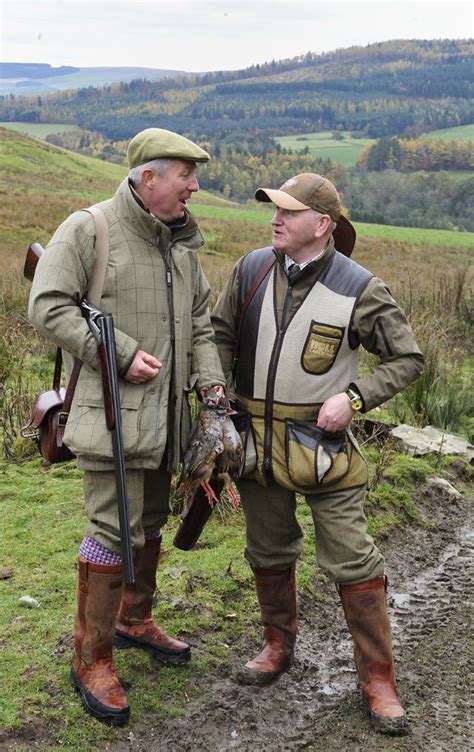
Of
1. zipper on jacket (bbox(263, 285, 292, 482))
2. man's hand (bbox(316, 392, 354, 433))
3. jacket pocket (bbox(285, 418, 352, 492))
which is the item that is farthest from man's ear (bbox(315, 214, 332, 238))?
jacket pocket (bbox(285, 418, 352, 492))

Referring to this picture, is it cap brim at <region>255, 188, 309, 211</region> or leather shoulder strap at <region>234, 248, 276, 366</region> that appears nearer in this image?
cap brim at <region>255, 188, 309, 211</region>

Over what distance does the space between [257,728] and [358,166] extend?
127 meters

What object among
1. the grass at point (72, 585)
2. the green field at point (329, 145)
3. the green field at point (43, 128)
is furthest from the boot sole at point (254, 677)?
the green field at point (43, 128)

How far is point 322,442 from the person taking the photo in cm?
352

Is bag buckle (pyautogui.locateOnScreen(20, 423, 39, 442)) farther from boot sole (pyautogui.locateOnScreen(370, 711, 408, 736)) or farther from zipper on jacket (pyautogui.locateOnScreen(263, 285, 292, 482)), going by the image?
boot sole (pyautogui.locateOnScreen(370, 711, 408, 736))

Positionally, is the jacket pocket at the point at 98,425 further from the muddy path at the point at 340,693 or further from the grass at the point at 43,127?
the grass at the point at 43,127

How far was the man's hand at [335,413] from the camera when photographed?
11.3 feet

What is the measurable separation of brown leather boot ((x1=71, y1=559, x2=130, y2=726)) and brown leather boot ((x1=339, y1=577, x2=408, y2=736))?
974mm

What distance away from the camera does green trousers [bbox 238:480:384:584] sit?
3527 millimetres

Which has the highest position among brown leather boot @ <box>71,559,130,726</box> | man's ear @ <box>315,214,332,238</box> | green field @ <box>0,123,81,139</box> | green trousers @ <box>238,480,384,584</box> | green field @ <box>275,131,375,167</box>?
man's ear @ <box>315,214,332,238</box>

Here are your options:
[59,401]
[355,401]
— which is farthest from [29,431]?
[355,401]

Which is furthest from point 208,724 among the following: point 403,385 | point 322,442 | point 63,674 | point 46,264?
point 46,264

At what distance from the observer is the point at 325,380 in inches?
140

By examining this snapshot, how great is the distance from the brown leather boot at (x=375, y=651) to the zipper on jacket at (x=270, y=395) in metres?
0.61
